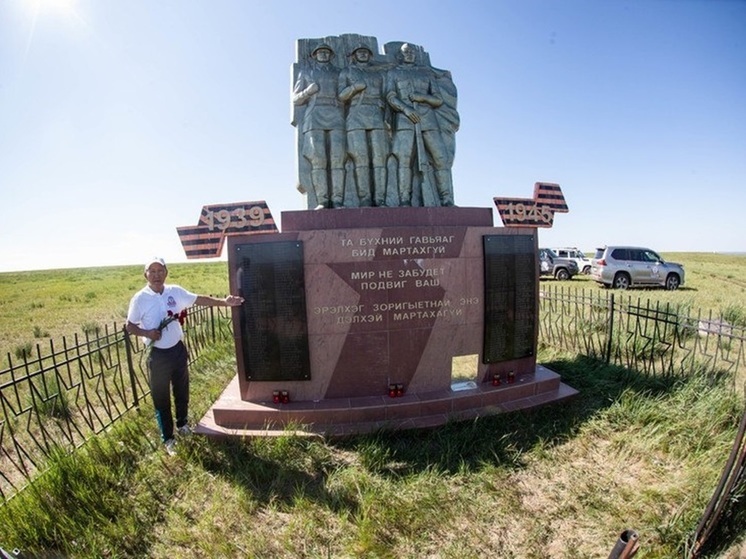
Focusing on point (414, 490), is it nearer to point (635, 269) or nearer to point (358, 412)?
point (358, 412)

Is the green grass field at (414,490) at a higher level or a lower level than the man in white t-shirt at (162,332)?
lower

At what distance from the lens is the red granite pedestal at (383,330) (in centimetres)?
410

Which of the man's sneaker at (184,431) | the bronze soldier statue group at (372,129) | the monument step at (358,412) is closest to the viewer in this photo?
→ the man's sneaker at (184,431)

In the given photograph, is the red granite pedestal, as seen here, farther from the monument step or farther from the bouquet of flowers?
the bouquet of flowers

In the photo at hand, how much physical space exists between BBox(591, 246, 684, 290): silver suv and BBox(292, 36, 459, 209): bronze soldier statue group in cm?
1240

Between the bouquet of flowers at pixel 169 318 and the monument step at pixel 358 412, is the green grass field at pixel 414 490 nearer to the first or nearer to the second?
the monument step at pixel 358 412

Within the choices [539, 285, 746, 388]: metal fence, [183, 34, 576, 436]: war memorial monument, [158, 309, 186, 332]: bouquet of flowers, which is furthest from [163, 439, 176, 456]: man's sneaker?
[539, 285, 746, 388]: metal fence

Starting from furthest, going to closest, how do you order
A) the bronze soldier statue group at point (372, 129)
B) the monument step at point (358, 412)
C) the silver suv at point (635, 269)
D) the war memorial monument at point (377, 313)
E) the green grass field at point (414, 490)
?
the silver suv at point (635, 269), the bronze soldier statue group at point (372, 129), the war memorial monument at point (377, 313), the monument step at point (358, 412), the green grass field at point (414, 490)

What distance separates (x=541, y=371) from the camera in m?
4.91

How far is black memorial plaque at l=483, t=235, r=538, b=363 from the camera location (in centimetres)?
460

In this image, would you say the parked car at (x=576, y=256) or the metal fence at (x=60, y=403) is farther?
the parked car at (x=576, y=256)

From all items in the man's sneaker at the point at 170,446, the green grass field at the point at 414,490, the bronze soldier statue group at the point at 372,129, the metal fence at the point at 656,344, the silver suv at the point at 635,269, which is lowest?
the green grass field at the point at 414,490

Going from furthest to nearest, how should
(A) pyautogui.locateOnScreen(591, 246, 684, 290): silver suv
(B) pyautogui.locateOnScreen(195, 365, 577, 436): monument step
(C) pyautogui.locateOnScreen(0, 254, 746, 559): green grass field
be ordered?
(A) pyautogui.locateOnScreen(591, 246, 684, 290): silver suv → (B) pyautogui.locateOnScreen(195, 365, 577, 436): monument step → (C) pyautogui.locateOnScreen(0, 254, 746, 559): green grass field

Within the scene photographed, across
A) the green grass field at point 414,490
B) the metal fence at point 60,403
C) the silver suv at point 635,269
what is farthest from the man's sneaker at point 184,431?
the silver suv at point 635,269
